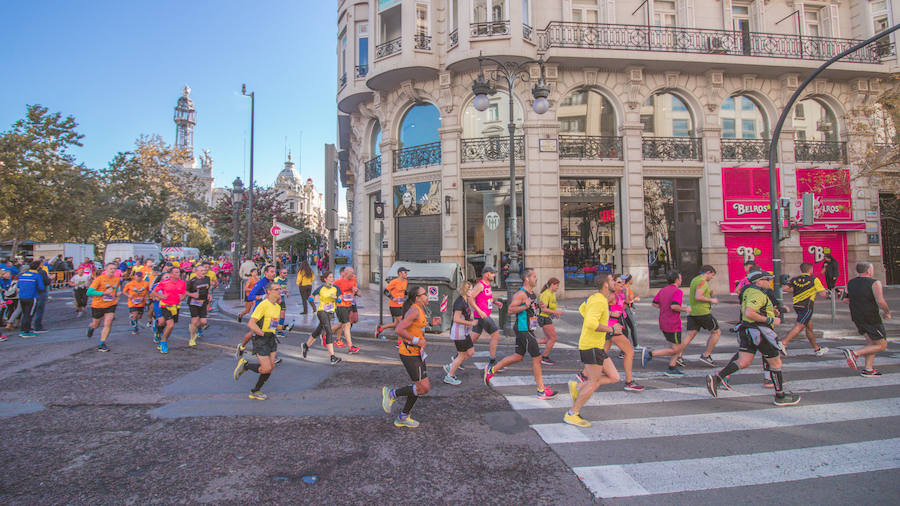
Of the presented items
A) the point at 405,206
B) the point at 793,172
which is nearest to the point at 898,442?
the point at 405,206

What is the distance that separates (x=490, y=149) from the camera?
16.8 m

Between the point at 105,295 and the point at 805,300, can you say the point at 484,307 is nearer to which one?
the point at 805,300

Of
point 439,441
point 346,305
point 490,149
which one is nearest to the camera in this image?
point 439,441

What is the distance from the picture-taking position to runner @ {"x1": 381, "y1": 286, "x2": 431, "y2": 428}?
15.4ft

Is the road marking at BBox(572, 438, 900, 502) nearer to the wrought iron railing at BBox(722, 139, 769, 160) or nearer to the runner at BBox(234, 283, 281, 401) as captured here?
the runner at BBox(234, 283, 281, 401)

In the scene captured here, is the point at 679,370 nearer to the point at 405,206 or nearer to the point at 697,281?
the point at 697,281

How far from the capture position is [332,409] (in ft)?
17.4

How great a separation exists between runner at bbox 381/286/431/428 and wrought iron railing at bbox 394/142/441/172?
13.2 meters

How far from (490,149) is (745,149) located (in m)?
11.2

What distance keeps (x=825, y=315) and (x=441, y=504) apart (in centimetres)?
1473

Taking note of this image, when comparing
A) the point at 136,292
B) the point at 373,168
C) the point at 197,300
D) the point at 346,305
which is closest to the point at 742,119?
the point at 373,168

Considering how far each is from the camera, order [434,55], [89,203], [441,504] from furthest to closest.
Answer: [89,203], [434,55], [441,504]

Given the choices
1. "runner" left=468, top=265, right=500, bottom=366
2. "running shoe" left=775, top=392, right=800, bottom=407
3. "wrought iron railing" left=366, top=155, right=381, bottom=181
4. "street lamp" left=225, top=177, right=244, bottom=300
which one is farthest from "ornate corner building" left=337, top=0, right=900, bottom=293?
"running shoe" left=775, top=392, right=800, bottom=407

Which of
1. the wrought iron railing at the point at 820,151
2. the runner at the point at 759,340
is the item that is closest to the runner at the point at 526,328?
the runner at the point at 759,340
